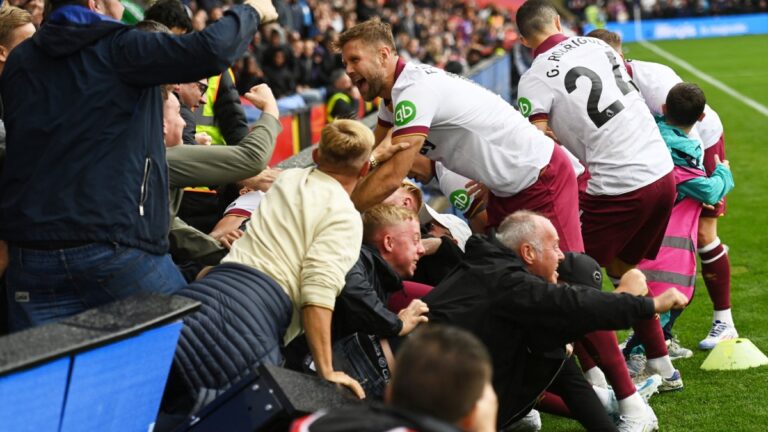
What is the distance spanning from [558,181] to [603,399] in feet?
3.47

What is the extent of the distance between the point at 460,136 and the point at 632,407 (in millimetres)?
1480

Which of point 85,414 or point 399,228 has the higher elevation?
point 85,414

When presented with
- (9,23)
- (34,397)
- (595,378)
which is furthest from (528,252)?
(9,23)

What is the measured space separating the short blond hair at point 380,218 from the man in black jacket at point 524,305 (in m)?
0.37

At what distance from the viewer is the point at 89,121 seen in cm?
371

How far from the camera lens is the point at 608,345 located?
17.4 ft

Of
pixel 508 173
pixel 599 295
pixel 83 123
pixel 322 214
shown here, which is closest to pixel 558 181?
pixel 508 173

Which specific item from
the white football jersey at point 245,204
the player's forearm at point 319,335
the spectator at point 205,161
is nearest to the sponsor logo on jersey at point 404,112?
the spectator at point 205,161

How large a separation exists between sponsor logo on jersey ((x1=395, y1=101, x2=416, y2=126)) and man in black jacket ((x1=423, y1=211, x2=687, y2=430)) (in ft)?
2.38

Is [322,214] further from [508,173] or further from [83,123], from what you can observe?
[508,173]

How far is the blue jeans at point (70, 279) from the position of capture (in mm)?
3721

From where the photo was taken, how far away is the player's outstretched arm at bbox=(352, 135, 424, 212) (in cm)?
511

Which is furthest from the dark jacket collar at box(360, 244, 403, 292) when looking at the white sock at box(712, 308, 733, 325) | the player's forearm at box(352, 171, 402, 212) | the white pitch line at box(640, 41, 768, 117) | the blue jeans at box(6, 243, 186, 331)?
the white pitch line at box(640, 41, 768, 117)

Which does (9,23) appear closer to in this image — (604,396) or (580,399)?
(580,399)
